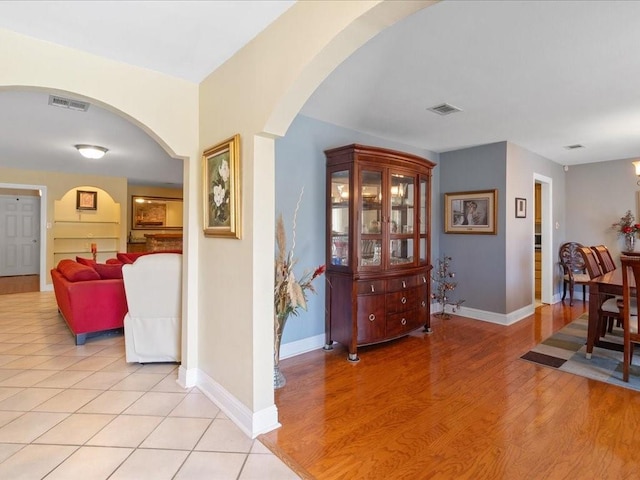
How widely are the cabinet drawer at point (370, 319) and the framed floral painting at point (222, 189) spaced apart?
5.07ft

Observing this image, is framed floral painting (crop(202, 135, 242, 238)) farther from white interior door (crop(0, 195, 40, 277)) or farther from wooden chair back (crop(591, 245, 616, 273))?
white interior door (crop(0, 195, 40, 277))

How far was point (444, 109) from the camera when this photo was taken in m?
3.19

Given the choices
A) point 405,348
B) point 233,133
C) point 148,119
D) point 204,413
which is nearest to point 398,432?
point 204,413

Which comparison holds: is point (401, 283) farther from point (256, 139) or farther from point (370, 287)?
point (256, 139)

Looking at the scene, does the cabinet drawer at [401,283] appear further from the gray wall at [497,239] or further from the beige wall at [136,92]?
the beige wall at [136,92]

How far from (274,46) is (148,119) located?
3.54ft

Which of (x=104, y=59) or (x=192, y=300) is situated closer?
(x=104, y=59)

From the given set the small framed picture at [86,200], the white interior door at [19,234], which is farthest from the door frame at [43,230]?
the white interior door at [19,234]

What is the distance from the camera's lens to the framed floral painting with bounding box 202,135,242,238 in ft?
6.86

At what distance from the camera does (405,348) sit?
11.4 feet

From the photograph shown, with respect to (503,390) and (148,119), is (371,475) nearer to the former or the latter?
(503,390)

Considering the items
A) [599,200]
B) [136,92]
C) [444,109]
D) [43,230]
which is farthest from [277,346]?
[43,230]

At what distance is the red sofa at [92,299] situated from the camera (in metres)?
3.51

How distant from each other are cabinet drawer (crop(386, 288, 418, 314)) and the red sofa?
9.49 feet
